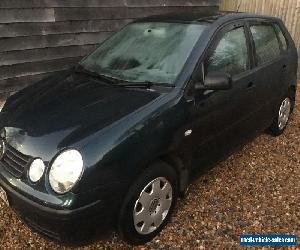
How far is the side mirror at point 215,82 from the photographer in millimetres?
2980

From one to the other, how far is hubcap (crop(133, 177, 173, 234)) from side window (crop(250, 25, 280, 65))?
200cm

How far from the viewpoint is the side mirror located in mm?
2980

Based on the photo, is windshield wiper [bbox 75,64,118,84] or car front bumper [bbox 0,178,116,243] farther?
windshield wiper [bbox 75,64,118,84]

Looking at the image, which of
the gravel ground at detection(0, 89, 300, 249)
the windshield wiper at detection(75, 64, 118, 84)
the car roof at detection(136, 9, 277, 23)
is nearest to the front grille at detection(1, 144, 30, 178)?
the gravel ground at detection(0, 89, 300, 249)

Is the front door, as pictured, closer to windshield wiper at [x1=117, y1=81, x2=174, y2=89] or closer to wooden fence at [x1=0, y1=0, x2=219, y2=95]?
windshield wiper at [x1=117, y1=81, x2=174, y2=89]

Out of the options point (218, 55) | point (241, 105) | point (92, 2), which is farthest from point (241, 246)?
point (92, 2)

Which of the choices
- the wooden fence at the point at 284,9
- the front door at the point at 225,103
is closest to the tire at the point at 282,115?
the front door at the point at 225,103

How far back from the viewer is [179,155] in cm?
300

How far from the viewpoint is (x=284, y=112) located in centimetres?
507

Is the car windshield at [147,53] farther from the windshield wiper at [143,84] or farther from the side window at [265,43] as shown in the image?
the side window at [265,43]

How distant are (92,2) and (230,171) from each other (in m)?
4.21

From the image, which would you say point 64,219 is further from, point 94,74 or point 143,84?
point 94,74

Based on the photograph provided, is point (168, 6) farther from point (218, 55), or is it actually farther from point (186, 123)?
point (186, 123)

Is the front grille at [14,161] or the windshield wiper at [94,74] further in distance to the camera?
the windshield wiper at [94,74]
